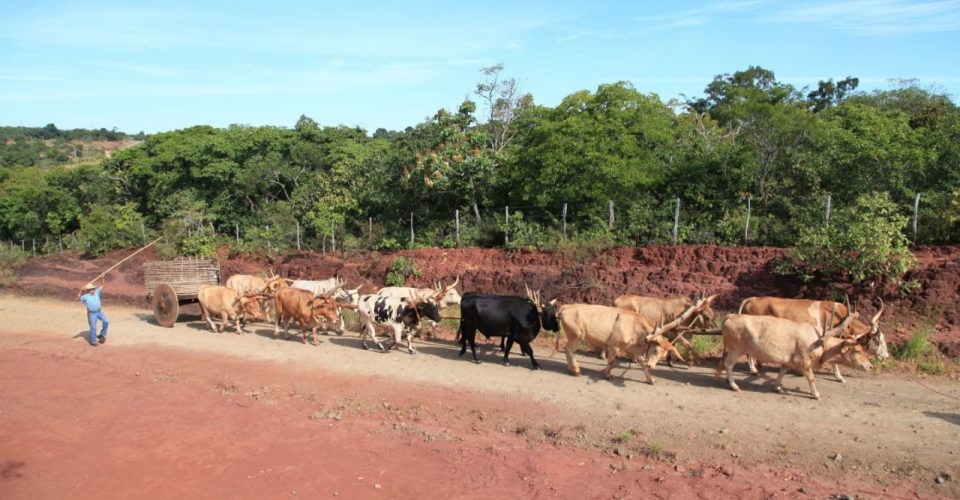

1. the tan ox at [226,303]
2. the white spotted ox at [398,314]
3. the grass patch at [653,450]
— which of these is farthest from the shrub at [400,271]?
the grass patch at [653,450]

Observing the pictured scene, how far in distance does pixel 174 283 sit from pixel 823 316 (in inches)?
636

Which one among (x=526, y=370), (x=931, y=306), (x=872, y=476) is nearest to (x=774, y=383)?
(x=872, y=476)

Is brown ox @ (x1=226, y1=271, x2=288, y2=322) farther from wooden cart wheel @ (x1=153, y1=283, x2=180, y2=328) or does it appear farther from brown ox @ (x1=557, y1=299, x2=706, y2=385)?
brown ox @ (x1=557, y1=299, x2=706, y2=385)

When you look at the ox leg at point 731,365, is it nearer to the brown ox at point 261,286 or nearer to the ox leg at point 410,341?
the ox leg at point 410,341

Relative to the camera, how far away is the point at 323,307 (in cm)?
1608

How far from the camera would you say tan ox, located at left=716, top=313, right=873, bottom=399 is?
10.8 meters

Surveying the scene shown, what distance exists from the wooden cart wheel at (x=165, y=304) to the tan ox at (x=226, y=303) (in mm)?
983

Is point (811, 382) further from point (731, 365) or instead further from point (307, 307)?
point (307, 307)

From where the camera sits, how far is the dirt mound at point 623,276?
588 inches

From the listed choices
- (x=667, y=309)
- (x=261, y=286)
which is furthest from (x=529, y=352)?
(x=261, y=286)

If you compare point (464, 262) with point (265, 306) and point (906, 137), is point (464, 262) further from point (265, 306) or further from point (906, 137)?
point (906, 137)

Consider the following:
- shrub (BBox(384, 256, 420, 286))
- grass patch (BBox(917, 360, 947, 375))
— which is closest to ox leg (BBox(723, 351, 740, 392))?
grass patch (BBox(917, 360, 947, 375))

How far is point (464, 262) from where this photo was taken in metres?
23.4

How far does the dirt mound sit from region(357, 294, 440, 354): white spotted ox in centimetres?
546
